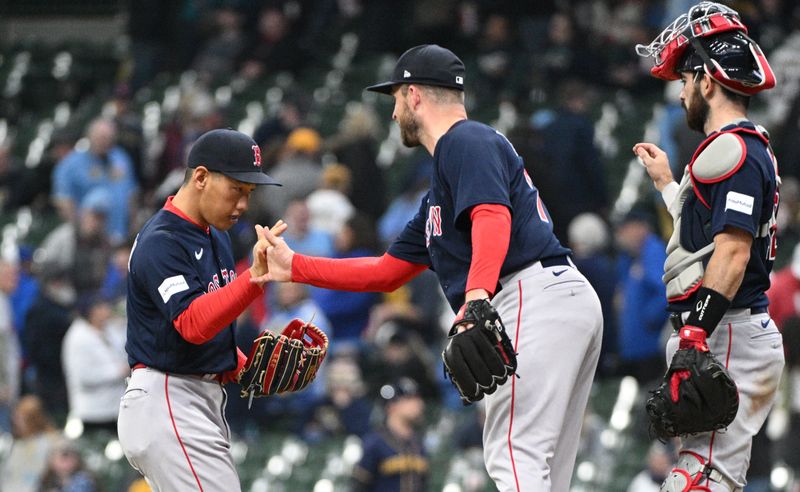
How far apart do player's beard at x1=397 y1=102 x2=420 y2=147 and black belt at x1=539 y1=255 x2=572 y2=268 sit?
698 millimetres

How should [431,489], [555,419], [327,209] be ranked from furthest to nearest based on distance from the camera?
[327,209] → [431,489] → [555,419]

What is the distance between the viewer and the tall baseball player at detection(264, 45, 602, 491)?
5215 millimetres

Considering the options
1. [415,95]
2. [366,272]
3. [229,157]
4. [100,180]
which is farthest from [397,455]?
[100,180]

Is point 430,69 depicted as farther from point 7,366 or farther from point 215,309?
point 7,366

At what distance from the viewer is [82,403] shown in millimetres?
11594

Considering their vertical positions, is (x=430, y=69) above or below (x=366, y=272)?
above

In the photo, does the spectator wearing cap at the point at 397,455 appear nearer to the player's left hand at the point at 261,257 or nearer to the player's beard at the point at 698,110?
the player's left hand at the point at 261,257

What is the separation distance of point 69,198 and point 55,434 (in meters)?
3.31

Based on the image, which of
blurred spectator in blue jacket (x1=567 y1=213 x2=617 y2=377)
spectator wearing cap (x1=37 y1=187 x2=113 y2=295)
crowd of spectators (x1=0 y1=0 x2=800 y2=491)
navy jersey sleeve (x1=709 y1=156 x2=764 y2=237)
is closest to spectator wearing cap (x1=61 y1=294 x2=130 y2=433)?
crowd of spectators (x1=0 y1=0 x2=800 y2=491)

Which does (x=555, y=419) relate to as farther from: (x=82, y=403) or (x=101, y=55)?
(x=101, y=55)

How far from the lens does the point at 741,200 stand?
5.31m

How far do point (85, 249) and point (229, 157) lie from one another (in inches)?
301

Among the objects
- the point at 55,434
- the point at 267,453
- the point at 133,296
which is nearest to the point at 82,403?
the point at 55,434

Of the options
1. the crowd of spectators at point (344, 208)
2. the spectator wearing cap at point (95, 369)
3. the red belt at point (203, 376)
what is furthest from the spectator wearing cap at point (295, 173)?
the red belt at point (203, 376)
